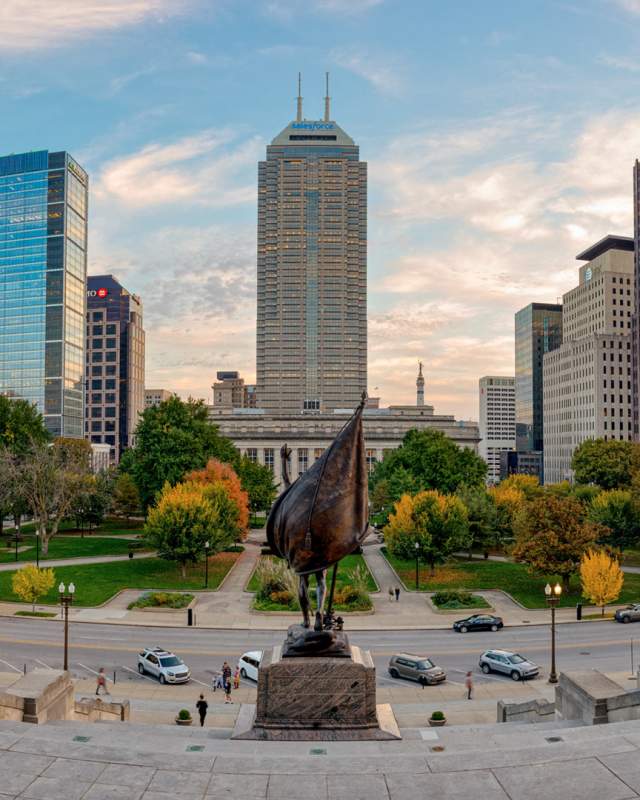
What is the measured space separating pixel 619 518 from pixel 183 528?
36.1m

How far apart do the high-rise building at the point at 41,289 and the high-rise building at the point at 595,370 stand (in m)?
129

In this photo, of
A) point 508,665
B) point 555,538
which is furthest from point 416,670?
point 555,538

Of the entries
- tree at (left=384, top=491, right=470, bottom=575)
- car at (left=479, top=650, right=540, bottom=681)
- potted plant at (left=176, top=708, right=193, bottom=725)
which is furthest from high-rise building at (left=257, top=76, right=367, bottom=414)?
potted plant at (left=176, top=708, right=193, bottom=725)

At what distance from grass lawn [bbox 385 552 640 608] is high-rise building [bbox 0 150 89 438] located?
15189 centimetres

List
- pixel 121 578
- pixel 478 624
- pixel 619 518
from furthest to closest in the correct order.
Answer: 1. pixel 619 518
2. pixel 121 578
3. pixel 478 624

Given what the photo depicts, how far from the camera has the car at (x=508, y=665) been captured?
3048 cm

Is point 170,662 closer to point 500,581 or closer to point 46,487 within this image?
point 500,581

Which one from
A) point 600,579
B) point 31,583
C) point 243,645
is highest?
point 600,579

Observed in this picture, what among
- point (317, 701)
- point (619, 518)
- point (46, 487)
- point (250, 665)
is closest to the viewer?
point (317, 701)

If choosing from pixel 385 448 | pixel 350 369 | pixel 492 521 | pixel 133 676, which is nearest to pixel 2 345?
pixel 350 369

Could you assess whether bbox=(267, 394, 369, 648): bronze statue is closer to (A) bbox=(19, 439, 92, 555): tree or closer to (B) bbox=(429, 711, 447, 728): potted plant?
(B) bbox=(429, 711, 447, 728): potted plant

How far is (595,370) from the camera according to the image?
523 feet

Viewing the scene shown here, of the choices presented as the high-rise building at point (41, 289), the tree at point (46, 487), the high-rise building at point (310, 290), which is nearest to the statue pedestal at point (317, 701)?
the tree at point (46, 487)

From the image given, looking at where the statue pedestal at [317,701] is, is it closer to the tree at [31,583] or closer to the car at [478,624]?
the car at [478,624]
